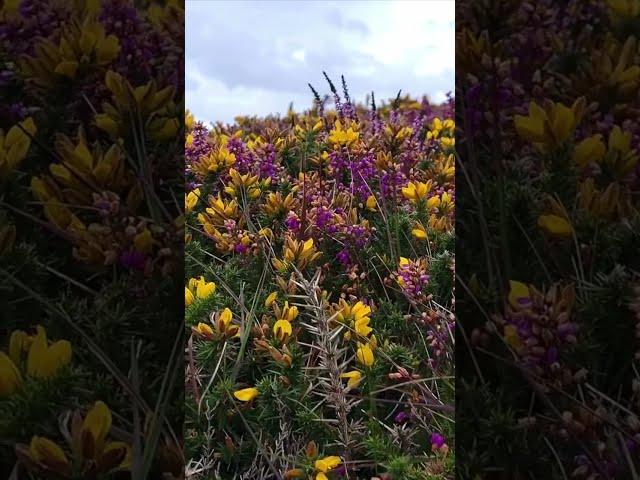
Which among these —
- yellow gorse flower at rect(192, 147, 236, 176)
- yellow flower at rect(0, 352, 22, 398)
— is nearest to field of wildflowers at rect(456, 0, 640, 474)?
yellow flower at rect(0, 352, 22, 398)

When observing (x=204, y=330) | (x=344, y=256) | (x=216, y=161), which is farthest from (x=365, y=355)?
(x=216, y=161)

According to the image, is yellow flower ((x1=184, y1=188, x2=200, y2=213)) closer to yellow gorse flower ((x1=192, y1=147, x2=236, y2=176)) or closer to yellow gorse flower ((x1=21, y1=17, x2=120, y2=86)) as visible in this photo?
yellow gorse flower ((x1=192, y1=147, x2=236, y2=176))

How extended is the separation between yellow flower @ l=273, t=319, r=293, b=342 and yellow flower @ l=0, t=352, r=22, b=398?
3.34ft

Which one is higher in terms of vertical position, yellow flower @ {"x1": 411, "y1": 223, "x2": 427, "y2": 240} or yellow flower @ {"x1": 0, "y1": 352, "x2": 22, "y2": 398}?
yellow flower @ {"x1": 411, "y1": 223, "x2": 427, "y2": 240}

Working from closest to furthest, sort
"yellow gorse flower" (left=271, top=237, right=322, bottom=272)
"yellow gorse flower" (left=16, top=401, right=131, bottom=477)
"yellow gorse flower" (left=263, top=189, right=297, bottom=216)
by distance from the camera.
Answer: "yellow gorse flower" (left=16, top=401, right=131, bottom=477) → "yellow gorse flower" (left=271, top=237, right=322, bottom=272) → "yellow gorse flower" (left=263, top=189, right=297, bottom=216)

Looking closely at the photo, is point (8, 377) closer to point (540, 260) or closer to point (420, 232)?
point (540, 260)

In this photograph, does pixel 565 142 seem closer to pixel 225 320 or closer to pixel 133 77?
pixel 133 77

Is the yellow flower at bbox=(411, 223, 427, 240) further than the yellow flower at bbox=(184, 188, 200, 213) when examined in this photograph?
No

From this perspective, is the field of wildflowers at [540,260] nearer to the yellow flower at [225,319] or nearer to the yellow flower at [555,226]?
the yellow flower at [555,226]

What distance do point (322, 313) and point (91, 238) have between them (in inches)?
35.1

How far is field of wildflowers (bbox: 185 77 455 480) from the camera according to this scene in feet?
6.84

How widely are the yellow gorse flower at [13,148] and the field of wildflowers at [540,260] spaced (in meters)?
0.79

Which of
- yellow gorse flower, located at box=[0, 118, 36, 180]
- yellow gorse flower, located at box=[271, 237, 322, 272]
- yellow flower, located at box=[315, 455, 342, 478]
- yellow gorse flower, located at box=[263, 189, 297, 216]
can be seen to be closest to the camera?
yellow gorse flower, located at box=[0, 118, 36, 180]

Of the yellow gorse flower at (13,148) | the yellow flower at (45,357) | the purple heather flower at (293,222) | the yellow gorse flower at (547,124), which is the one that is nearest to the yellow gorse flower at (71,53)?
the yellow gorse flower at (13,148)
